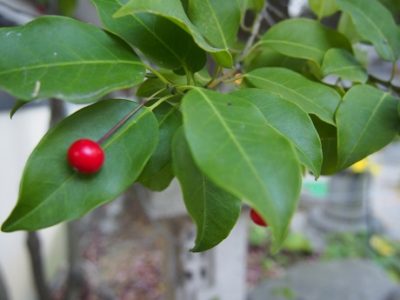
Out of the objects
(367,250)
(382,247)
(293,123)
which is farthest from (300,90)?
(367,250)

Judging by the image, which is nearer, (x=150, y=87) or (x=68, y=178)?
(x=68, y=178)

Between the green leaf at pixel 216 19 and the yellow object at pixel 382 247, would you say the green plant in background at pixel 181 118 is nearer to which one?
the green leaf at pixel 216 19

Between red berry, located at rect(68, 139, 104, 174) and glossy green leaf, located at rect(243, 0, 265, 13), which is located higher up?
glossy green leaf, located at rect(243, 0, 265, 13)

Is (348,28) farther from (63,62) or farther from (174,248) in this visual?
(174,248)

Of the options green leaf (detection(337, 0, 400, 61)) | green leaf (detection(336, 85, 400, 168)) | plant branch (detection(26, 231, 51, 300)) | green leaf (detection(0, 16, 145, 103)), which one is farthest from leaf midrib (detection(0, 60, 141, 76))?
plant branch (detection(26, 231, 51, 300))

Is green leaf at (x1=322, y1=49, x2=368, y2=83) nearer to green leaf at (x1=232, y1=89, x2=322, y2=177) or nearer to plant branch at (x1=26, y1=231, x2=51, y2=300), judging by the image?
green leaf at (x1=232, y1=89, x2=322, y2=177)

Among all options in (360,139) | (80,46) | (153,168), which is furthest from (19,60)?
(360,139)

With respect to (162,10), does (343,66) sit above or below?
below
